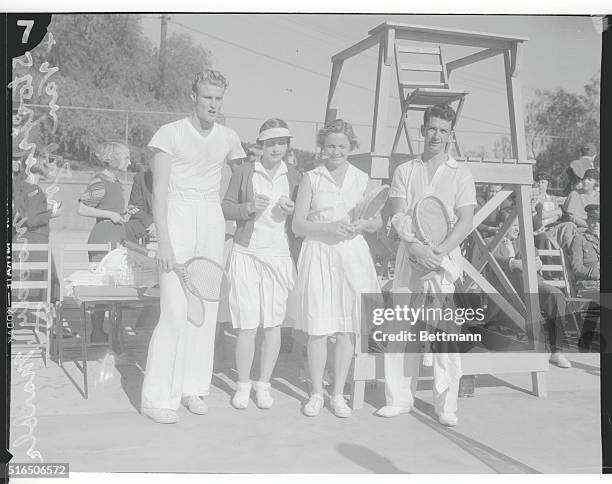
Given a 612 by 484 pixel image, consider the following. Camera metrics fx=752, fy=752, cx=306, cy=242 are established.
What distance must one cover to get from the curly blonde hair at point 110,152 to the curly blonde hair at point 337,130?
47.6 inches

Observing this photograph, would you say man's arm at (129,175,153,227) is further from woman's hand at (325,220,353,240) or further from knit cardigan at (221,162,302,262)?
woman's hand at (325,220,353,240)

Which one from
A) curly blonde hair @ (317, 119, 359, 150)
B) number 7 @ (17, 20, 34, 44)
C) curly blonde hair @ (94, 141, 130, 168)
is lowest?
curly blonde hair @ (94, 141, 130, 168)

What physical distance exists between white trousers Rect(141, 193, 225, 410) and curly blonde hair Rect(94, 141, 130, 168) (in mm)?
559

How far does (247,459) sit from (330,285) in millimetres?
1093

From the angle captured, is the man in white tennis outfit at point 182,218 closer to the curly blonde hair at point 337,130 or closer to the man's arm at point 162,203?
the man's arm at point 162,203

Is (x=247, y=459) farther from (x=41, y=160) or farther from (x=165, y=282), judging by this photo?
(x=41, y=160)

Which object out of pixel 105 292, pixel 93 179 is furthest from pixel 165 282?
pixel 93 179

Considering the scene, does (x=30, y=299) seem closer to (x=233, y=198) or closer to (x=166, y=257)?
(x=166, y=257)

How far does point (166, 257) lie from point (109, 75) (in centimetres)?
109

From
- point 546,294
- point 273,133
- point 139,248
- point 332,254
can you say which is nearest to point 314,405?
point 332,254

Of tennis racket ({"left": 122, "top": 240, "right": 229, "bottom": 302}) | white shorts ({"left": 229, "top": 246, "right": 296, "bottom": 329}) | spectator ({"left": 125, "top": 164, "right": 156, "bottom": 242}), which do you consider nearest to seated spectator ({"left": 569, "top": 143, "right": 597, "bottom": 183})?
white shorts ({"left": 229, "top": 246, "right": 296, "bottom": 329})

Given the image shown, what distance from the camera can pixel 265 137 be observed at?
172 inches

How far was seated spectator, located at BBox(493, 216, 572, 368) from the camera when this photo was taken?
5102mm

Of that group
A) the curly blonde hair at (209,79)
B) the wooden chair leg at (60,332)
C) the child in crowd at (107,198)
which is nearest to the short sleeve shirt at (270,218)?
the curly blonde hair at (209,79)
